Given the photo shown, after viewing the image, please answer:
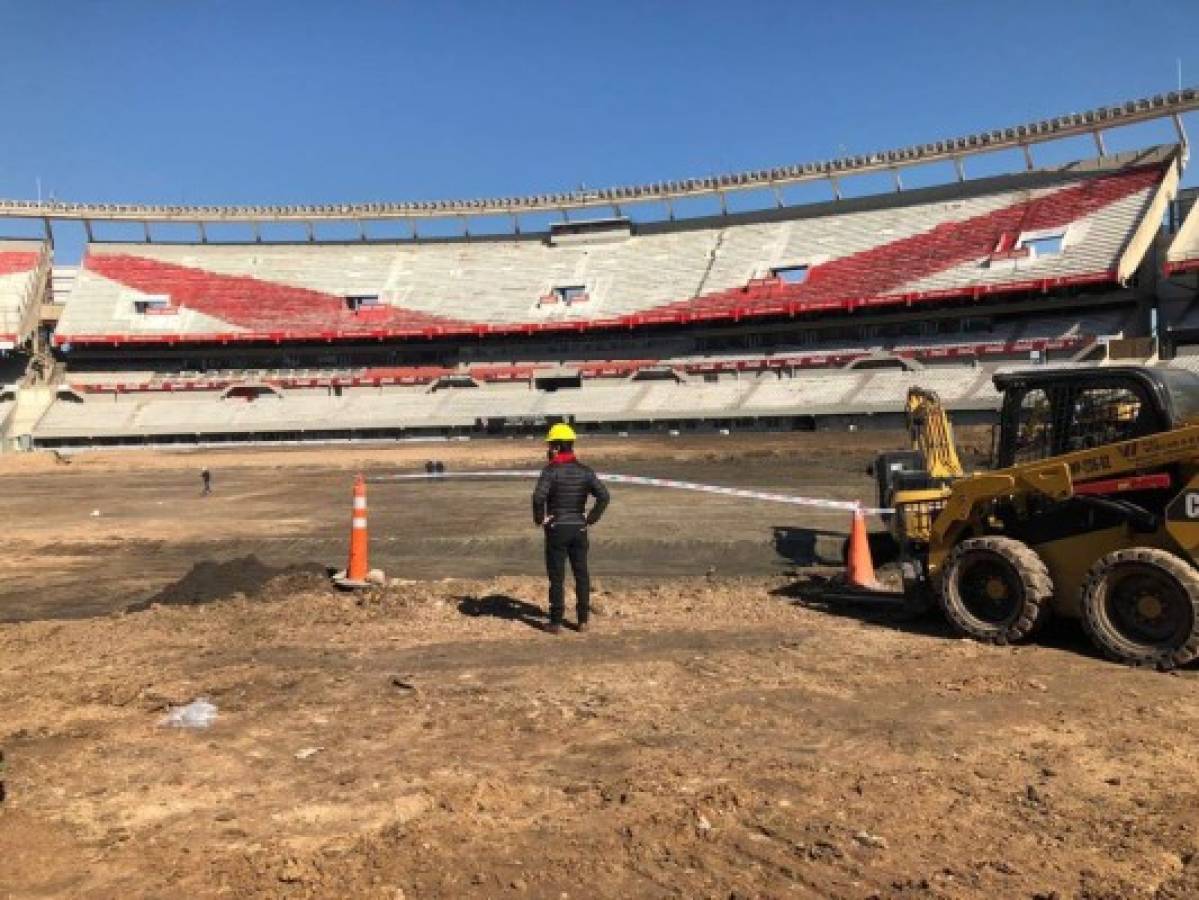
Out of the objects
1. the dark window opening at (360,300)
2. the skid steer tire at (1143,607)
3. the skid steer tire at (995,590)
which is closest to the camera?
the skid steer tire at (1143,607)

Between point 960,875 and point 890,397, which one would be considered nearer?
point 960,875

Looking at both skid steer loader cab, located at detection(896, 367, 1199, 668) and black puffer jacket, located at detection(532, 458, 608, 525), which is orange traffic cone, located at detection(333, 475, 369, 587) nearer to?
black puffer jacket, located at detection(532, 458, 608, 525)

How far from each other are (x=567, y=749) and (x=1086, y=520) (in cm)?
455

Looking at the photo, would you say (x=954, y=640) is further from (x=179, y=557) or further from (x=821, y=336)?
(x=821, y=336)

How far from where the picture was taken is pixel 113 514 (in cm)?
1938

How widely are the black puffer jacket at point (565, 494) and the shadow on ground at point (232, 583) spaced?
3332 millimetres

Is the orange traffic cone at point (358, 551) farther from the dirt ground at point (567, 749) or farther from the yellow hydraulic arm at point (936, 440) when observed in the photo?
the yellow hydraulic arm at point (936, 440)

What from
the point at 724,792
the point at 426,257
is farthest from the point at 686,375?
the point at 724,792

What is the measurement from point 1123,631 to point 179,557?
12.2m

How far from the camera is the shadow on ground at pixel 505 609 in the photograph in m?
8.03

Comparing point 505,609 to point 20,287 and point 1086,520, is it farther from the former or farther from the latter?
point 20,287

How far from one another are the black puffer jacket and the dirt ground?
1.06m

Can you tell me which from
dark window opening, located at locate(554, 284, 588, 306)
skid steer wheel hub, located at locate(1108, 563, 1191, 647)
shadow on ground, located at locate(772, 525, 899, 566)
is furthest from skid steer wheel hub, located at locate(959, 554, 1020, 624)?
dark window opening, located at locate(554, 284, 588, 306)

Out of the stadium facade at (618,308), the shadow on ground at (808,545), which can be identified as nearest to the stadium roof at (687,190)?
the stadium facade at (618,308)
